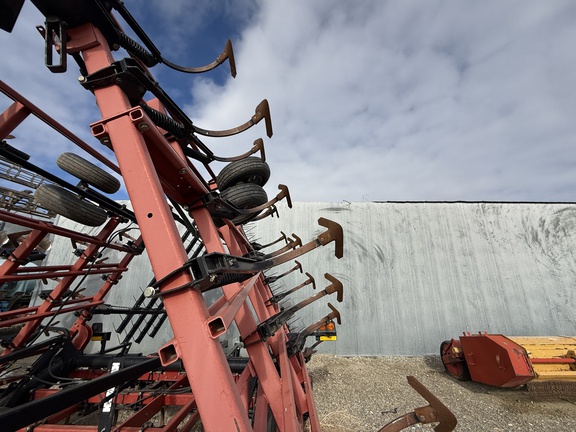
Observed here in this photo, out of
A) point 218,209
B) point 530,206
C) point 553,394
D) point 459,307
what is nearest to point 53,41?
point 218,209

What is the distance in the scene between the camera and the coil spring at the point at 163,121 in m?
1.66

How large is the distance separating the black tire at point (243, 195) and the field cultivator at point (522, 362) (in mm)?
4607

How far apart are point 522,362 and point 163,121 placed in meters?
5.64

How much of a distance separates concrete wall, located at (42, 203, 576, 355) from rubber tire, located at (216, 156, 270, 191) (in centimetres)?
472

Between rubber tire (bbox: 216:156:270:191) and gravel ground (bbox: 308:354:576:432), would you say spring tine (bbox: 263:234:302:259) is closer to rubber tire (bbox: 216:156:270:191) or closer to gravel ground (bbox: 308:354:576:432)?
rubber tire (bbox: 216:156:270:191)

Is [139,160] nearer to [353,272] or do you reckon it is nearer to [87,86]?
[87,86]

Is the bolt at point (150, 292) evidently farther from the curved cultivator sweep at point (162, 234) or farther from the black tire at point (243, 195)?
the black tire at point (243, 195)

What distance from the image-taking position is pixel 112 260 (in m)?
7.63

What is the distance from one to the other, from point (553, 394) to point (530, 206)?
5.76 m

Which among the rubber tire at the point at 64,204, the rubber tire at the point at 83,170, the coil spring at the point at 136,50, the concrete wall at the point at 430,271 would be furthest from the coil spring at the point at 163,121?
the concrete wall at the point at 430,271

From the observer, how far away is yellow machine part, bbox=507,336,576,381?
4168mm

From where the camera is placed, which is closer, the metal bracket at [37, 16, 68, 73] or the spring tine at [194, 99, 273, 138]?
the metal bracket at [37, 16, 68, 73]

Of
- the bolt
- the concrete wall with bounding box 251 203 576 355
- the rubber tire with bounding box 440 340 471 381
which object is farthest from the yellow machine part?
the bolt

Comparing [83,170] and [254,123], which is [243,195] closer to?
[254,123]
